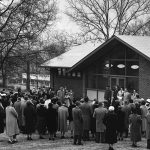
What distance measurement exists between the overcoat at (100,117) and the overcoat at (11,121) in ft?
10.1

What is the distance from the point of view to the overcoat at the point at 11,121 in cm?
1443

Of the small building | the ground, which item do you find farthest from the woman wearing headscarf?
the small building

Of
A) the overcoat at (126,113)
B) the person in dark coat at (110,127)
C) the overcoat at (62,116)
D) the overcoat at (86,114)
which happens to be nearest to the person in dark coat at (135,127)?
the person in dark coat at (110,127)

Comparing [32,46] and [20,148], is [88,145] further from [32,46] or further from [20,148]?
[32,46]

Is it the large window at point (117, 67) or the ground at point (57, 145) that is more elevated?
the large window at point (117, 67)

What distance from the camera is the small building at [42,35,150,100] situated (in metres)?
24.6

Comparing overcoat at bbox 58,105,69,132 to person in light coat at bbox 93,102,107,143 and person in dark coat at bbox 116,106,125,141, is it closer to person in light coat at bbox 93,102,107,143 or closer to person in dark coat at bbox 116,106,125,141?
person in light coat at bbox 93,102,107,143

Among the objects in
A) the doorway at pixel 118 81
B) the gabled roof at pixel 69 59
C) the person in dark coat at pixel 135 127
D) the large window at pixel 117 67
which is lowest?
the person in dark coat at pixel 135 127

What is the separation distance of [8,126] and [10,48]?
13569 millimetres

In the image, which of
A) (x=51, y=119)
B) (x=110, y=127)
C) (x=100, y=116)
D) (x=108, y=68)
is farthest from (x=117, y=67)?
(x=110, y=127)

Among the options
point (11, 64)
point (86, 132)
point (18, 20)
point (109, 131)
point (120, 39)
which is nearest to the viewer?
point (109, 131)

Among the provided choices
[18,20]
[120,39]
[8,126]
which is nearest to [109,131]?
[8,126]

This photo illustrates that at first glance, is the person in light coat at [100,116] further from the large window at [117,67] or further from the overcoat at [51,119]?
the large window at [117,67]

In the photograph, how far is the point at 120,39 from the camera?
949 inches
